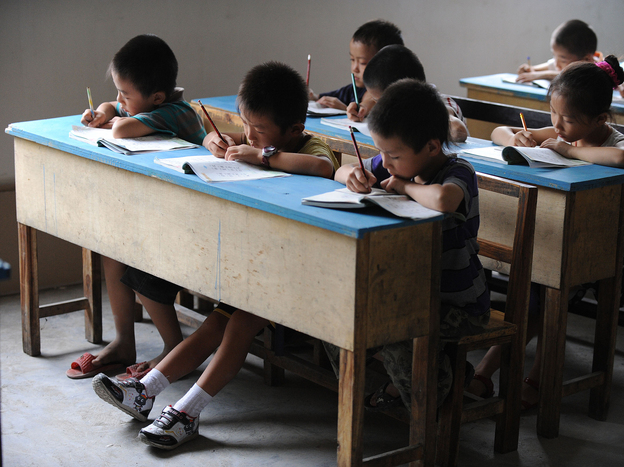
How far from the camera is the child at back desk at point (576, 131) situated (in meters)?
2.58

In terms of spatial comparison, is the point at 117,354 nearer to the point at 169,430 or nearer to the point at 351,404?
the point at 169,430

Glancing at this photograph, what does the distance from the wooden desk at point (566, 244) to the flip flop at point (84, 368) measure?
150 cm

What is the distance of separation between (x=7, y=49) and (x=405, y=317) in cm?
250

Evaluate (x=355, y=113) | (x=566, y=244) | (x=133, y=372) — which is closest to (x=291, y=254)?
(x=566, y=244)

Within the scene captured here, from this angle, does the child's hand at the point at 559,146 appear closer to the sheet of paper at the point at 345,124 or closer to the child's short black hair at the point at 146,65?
the sheet of paper at the point at 345,124

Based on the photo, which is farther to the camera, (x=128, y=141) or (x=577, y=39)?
(x=577, y=39)

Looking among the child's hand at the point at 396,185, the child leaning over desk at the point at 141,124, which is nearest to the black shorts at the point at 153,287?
the child leaning over desk at the point at 141,124

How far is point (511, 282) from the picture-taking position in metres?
2.31

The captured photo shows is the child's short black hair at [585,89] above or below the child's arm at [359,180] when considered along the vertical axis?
above

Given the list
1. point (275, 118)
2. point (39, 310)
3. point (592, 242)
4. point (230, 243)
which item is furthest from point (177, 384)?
point (592, 242)

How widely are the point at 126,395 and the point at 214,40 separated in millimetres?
2359

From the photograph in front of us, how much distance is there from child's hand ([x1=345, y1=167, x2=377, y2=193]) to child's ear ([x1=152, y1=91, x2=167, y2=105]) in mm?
1023

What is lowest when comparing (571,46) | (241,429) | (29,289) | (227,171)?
(241,429)

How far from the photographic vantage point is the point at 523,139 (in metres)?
2.77
